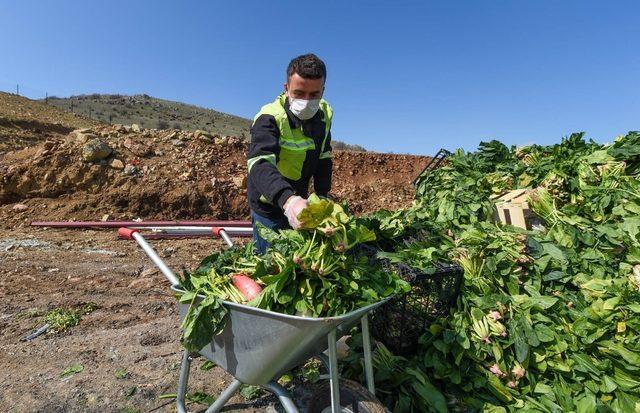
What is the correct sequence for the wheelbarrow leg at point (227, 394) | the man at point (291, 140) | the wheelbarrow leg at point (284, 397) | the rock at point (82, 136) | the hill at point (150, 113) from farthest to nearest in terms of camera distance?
the hill at point (150, 113) → the rock at point (82, 136) → the man at point (291, 140) → the wheelbarrow leg at point (227, 394) → the wheelbarrow leg at point (284, 397)

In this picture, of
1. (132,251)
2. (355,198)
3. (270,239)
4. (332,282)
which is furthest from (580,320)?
(355,198)

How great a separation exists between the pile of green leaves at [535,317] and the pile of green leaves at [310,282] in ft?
2.01

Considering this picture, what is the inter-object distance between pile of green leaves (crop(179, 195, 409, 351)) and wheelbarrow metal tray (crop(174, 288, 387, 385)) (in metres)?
0.08

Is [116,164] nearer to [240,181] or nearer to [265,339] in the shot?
[240,181]

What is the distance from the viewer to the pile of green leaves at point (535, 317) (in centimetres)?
251

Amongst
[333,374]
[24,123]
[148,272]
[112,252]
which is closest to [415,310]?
[333,374]

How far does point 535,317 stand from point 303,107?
6.48 ft

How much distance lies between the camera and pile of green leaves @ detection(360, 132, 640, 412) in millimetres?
2514

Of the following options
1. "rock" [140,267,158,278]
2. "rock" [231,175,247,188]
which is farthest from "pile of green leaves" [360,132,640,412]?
"rock" [231,175,247,188]

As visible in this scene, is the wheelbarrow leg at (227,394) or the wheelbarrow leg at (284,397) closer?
the wheelbarrow leg at (284,397)

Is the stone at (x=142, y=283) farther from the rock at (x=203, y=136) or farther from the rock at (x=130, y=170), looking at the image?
the rock at (x=203, y=136)

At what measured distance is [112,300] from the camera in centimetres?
470

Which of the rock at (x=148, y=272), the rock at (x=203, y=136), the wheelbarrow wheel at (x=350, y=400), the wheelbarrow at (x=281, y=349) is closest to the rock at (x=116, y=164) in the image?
the rock at (x=203, y=136)

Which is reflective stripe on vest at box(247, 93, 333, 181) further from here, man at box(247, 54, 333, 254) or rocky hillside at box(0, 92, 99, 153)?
rocky hillside at box(0, 92, 99, 153)
